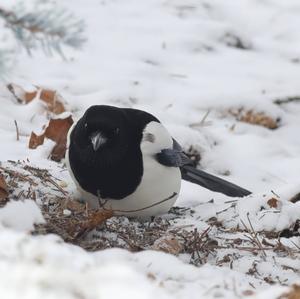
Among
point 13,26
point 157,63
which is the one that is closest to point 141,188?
point 13,26

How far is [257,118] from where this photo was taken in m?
5.75

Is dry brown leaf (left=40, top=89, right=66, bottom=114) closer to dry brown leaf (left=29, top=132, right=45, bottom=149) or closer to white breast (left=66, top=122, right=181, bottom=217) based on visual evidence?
dry brown leaf (left=29, top=132, right=45, bottom=149)

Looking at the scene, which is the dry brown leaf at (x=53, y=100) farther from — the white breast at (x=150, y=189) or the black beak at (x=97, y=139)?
the black beak at (x=97, y=139)

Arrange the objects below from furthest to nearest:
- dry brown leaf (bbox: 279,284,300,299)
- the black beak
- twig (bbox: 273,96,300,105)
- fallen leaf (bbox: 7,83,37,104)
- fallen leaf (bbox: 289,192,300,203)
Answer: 1. twig (bbox: 273,96,300,105)
2. fallen leaf (bbox: 7,83,37,104)
3. fallen leaf (bbox: 289,192,300,203)
4. the black beak
5. dry brown leaf (bbox: 279,284,300,299)

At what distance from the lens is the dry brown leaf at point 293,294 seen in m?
1.90

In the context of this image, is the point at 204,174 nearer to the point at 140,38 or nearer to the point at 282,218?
the point at 282,218

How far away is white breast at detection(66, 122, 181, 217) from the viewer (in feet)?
11.7

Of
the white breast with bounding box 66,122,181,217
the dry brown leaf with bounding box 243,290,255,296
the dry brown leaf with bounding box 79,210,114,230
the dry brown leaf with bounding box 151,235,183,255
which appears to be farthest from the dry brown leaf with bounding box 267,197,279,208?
the dry brown leaf with bounding box 243,290,255,296

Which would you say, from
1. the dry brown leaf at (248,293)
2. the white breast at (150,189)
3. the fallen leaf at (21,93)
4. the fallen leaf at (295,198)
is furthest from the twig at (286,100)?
the dry brown leaf at (248,293)

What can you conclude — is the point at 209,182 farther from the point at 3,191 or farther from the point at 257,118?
the point at 3,191

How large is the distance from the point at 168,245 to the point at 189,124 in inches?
101

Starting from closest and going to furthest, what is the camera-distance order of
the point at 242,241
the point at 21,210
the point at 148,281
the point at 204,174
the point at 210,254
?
the point at 148,281, the point at 21,210, the point at 210,254, the point at 242,241, the point at 204,174

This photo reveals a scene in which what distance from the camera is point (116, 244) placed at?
289 cm

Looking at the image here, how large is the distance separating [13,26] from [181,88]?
3728 mm
